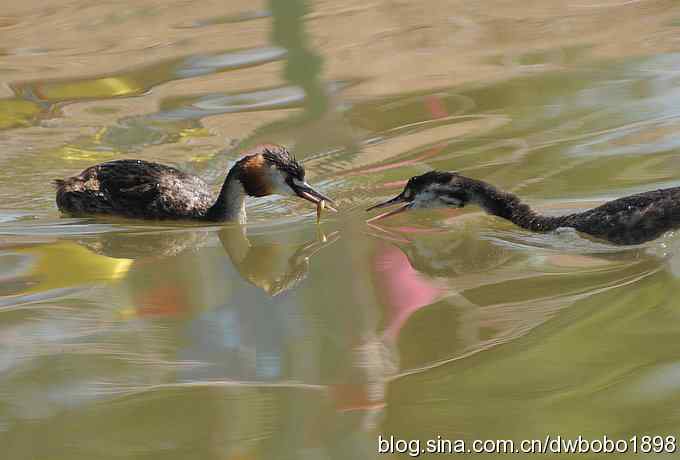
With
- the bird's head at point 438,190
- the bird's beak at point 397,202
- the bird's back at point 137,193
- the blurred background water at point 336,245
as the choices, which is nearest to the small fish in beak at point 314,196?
the blurred background water at point 336,245

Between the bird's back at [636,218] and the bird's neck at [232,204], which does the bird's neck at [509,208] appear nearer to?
the bird's back at [636,218]

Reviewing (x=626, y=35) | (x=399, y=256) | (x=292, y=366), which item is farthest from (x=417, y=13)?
(x=292, y=366)

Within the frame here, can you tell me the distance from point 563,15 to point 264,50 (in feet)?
9.64

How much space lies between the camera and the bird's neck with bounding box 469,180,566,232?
695 centimetres

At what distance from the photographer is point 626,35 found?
10617 millimetres

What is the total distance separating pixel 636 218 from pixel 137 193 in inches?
134

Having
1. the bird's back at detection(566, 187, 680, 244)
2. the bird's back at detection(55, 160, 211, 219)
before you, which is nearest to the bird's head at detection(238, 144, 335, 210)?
the bird's back at detection(55, 160, 211, 219)

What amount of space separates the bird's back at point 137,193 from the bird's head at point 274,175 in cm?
39

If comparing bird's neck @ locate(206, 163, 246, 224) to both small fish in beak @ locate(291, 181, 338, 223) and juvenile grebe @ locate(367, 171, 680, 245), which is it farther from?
juvenile grebe @ locate(367, 171, 680, 245)

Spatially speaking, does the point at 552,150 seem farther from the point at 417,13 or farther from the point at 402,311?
the point at 417,13

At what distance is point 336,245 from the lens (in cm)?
702

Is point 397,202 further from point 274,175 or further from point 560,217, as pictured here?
point 560,217

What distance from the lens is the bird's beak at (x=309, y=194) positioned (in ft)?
24.8

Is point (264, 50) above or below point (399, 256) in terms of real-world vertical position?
above
